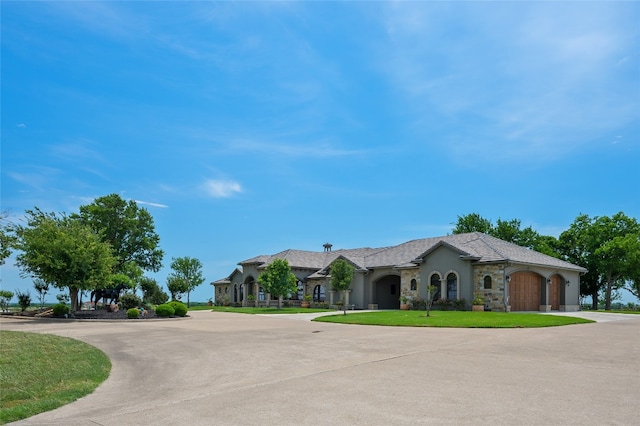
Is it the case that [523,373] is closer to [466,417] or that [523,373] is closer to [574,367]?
[574,367]

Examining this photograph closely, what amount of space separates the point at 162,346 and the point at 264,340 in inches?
123

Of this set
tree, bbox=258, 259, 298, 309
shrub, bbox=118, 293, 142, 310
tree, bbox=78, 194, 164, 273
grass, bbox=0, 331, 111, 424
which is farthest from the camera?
tree, bbox=78, 194, 164, 273

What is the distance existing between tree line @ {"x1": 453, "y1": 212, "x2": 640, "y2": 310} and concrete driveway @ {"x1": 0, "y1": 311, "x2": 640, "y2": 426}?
3594 centimetres

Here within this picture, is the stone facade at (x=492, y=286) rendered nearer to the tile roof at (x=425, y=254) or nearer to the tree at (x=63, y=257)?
the tile roof at (x=425, y=254)

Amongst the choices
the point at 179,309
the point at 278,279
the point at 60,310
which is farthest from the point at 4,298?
the point at 278,279

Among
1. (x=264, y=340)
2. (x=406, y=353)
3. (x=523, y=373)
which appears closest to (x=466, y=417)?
(x=523, y=373)

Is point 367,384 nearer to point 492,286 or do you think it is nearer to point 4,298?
point 492,286

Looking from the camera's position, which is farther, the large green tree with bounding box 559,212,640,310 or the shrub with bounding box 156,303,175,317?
the large green tree with bounding box 559,212,640,310

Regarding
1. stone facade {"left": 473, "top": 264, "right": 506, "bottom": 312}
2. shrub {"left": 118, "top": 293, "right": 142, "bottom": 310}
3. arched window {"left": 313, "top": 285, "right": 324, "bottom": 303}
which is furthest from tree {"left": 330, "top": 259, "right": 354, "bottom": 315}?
arched window {"left": 313, "top": 285, "right": 324, "bottom": 303}

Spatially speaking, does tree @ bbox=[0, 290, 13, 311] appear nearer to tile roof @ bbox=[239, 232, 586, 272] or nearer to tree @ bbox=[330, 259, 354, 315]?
tile roof @ bbox=[239, 232, 586, 272]

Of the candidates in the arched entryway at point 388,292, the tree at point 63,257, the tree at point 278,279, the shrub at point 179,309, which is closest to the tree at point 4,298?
the tree at point 63,257

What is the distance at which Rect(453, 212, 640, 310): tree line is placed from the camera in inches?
1768

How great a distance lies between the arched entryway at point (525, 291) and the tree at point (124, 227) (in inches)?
1464

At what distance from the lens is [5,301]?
3722 cm
